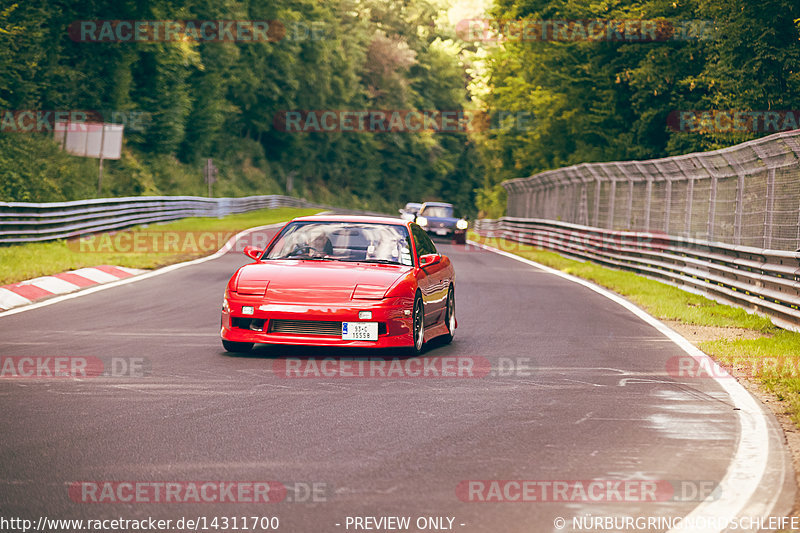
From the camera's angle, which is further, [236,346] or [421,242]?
[421,242]

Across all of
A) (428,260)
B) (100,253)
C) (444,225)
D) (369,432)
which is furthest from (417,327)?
(444,225)

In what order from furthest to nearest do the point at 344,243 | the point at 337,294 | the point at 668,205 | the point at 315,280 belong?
the point at 668,205
the point at 344,243
the point at 315,280
the point at 337,294

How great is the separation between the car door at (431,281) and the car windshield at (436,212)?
2630 centimetres

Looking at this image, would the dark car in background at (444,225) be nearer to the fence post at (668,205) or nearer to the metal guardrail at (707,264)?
the metal guardrail at (707,264)

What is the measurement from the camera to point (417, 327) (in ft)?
35.3

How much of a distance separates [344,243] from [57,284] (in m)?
7.34

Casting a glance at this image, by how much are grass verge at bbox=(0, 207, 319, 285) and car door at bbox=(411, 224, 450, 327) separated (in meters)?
7.40

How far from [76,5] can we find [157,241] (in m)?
20.3

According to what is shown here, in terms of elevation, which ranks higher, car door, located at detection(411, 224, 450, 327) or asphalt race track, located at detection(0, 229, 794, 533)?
car door, located at detection(411, 224, 450, 327)

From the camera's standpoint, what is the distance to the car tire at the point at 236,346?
10562 millimetres

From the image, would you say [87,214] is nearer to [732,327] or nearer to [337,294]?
[732,327]

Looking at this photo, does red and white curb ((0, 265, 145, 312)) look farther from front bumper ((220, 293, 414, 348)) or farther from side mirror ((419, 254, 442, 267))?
side mirror ((419, 254, 442, 267))

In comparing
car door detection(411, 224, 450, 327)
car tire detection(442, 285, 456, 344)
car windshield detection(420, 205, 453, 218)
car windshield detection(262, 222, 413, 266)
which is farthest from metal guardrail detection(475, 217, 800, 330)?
car windshield detection(420, 205, 453, 218)

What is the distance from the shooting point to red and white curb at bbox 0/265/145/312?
50.1 feet
